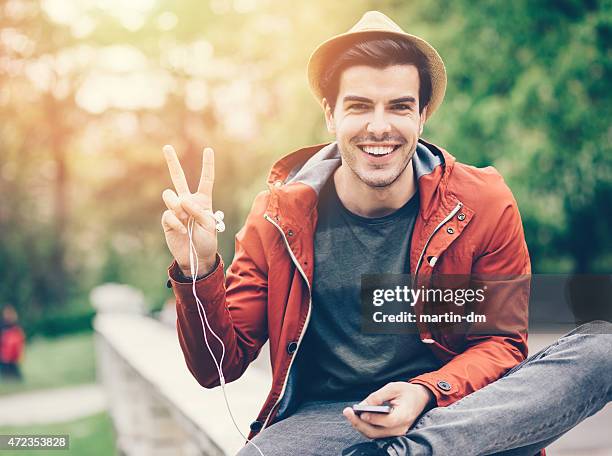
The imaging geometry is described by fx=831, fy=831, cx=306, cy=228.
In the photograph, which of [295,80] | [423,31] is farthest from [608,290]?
[295,80]

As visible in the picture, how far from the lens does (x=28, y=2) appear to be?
76.5ft

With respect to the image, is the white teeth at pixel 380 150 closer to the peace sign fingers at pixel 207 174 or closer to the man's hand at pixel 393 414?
the peace sign fingers at pixel 207 174

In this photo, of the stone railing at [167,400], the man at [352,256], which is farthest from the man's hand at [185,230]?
the stone railing at [167,400]

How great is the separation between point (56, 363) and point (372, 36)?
14692 millimetres

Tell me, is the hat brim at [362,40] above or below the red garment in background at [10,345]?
above

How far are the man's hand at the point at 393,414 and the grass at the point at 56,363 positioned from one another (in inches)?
434

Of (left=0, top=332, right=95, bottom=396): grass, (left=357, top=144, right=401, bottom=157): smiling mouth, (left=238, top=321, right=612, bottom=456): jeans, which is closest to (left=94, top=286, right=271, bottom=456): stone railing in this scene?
(left=238, top=321, right=612, bottom=456): jeans

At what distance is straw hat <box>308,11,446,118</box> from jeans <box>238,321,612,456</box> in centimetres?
88

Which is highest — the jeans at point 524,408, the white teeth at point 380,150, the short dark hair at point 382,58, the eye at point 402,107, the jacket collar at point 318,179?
the short dark hair at point 382,58

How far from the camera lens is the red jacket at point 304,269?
2.20 metres

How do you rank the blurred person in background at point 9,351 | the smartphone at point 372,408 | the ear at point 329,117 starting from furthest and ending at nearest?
the blurred person in background at point 9,351
the ear at point 329,117
the smartphone at point 372,408

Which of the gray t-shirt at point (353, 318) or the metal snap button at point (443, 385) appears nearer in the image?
the metal snap button at point (443, 385)

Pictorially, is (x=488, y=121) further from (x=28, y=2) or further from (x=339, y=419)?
(x=28, y=2)

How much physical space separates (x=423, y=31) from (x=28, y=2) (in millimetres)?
16269
